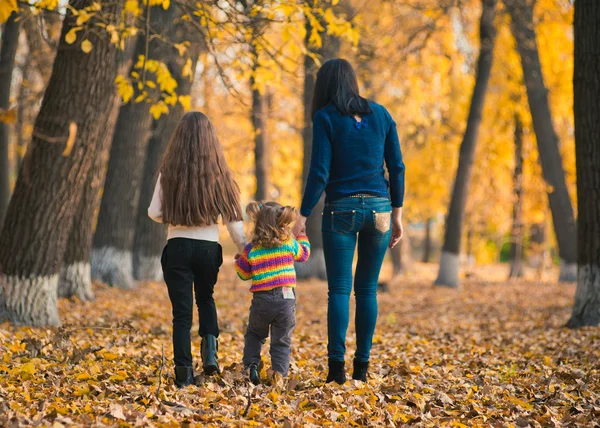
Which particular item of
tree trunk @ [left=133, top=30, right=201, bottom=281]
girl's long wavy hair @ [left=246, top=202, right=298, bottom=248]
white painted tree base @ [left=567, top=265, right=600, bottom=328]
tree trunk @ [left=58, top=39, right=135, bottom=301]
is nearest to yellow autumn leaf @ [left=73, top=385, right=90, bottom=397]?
girl's long wavy hair @ [left=246, top=202, right=298, bottom=248]

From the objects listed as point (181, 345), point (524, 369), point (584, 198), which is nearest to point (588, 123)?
point (584, 198)

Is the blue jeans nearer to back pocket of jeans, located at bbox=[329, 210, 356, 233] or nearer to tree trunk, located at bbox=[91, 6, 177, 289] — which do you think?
back pocket of jeans, located at bbox=[329, 210, 356, 233]

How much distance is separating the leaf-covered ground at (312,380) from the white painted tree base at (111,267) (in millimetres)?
2959

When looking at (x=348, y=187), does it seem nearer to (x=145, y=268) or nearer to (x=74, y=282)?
(x=74, y=282)

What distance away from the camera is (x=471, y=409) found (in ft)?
14.7

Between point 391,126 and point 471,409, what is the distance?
188 cm

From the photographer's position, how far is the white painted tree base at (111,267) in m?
12.1

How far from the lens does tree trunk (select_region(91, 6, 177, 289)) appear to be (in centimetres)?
1182

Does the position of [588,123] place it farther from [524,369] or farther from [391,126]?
[391,126]

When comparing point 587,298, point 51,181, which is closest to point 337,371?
point 51,181

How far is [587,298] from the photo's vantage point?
7625 millimetres

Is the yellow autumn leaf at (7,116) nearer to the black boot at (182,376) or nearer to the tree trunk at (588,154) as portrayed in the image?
the black boot at (182,376)

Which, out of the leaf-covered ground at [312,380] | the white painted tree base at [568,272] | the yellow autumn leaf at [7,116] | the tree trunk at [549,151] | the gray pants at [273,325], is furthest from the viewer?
the white painted tree base at [568,272]

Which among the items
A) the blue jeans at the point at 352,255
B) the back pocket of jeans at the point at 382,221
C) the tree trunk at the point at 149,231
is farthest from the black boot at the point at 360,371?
the tree trunk at the point at 149,231
